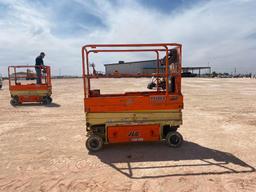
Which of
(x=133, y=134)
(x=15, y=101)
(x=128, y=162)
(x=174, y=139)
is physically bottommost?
(x=128, y=162)

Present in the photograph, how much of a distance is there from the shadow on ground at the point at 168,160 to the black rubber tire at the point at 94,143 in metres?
0.16

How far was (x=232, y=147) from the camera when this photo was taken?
18.3 feet

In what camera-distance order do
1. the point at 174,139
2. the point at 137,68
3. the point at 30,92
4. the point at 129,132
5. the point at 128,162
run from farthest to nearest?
1. the point at 137,68
2. the point at 30,92
3. the point at 174,139
4. the point at 129,132
5. the point at 128,162

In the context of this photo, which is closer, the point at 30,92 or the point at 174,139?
the point at 174,139

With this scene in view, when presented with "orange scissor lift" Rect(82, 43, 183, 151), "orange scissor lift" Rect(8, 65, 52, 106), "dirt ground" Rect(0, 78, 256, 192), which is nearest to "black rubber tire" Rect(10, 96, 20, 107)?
"orange scissor lift" Rect(8, 65, 52, 106)

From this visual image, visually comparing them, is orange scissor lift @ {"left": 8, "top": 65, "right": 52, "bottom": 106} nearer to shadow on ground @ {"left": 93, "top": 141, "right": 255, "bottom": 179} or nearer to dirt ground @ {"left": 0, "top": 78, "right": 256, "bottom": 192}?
dirt ground @ {"left": 0, "top": 78, "right": 256, "bottom": 192}

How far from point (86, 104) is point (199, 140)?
10.8 ft

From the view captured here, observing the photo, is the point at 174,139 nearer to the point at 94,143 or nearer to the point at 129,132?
the point at 129,132

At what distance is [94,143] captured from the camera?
17.9 feet

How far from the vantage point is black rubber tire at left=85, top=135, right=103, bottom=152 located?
213 inches

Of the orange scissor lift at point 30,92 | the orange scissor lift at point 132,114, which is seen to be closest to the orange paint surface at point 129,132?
the orange scissor lift at point 132,114

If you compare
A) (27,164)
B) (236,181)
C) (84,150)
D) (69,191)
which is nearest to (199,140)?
(236,181)

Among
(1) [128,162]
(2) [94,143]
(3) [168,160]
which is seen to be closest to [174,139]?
(3) [168,160]

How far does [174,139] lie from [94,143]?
6.58 feet
